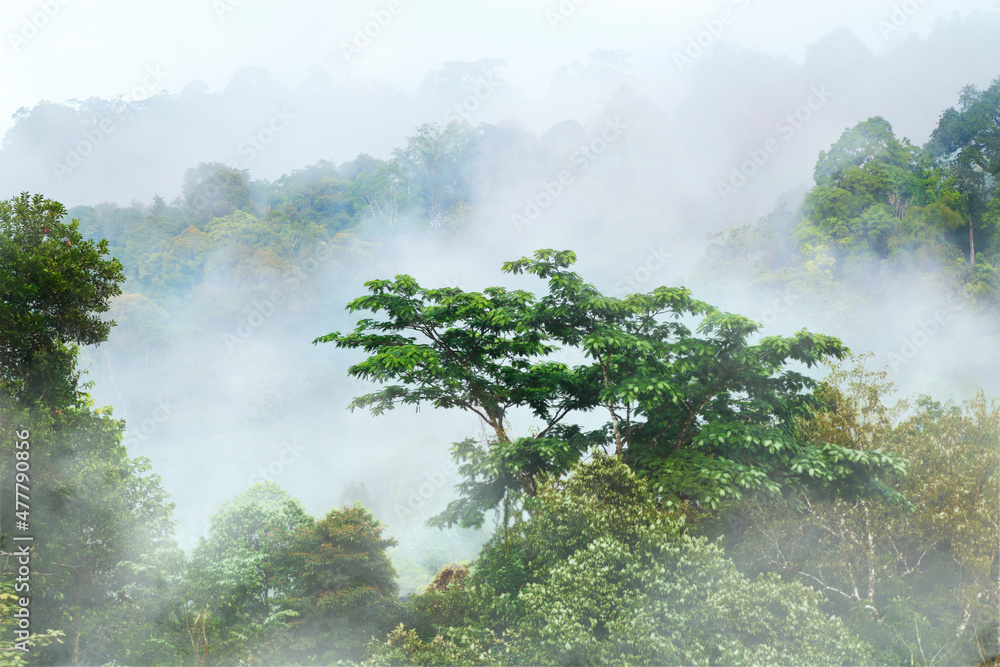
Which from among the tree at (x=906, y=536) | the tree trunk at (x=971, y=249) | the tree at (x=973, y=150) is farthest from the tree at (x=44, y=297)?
the tree trunk at (x=971, y=249)

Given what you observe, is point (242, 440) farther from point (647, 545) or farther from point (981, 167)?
point (981, 167)

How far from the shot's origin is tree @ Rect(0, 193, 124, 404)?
1378 centimetres

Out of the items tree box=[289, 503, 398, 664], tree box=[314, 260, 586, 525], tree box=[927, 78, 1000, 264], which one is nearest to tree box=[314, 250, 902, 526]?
tree box=[314, 260, 586, 525]

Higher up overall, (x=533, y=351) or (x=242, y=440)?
(x=242, y=440)

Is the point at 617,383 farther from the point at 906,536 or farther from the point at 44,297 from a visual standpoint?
the point at 44,297

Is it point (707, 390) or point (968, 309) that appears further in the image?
point (968, 309)

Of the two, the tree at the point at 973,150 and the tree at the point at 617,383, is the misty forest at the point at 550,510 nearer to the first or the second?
the tree at the point at 617,383

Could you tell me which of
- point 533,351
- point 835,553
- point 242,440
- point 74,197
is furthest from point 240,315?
point 835,553

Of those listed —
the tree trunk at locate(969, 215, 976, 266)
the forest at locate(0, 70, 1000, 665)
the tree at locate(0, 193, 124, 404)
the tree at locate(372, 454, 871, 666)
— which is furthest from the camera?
the tree trunk at locate(969, 215, 976, 266)

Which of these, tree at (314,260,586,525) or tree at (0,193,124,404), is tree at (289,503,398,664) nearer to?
tree at (314,260,586,525)

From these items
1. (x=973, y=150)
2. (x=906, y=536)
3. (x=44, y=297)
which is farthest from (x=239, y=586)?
(x=973, y=150)

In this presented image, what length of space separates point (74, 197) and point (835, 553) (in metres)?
115

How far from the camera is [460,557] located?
4028 cm

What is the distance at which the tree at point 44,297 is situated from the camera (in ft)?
45.2
